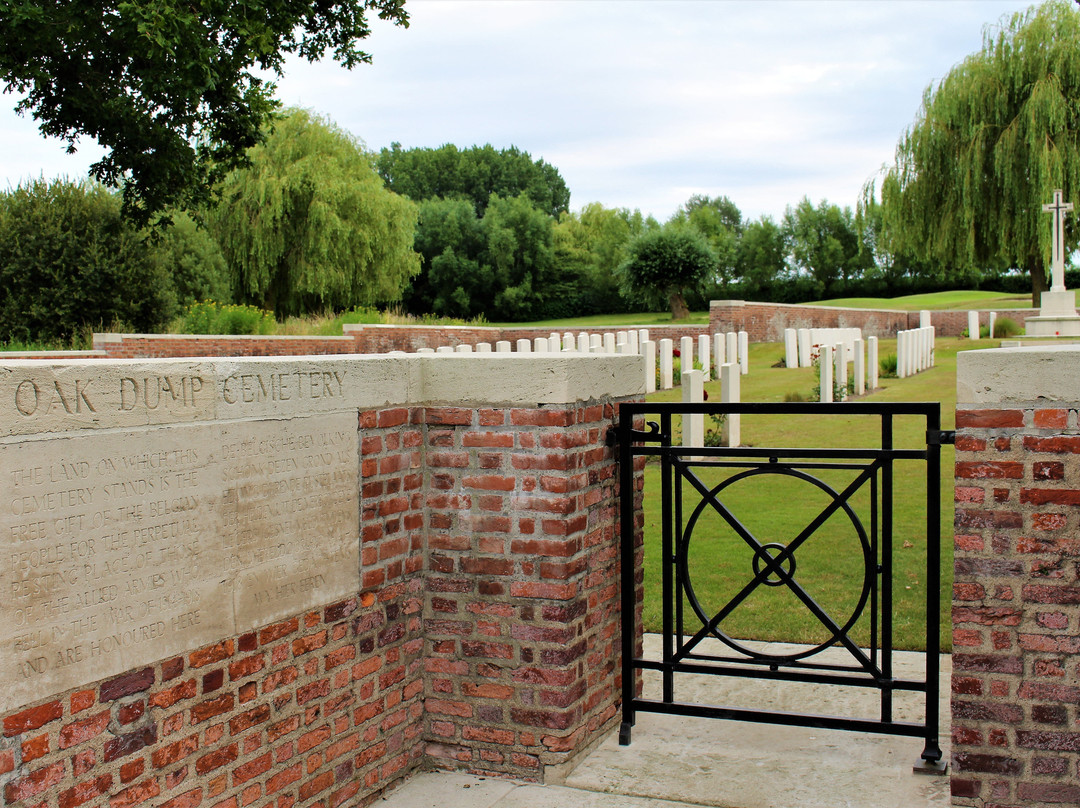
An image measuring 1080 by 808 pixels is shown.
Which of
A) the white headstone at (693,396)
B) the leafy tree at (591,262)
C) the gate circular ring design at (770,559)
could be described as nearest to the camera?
the gate circular ring design at (770,559)

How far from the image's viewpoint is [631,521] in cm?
395

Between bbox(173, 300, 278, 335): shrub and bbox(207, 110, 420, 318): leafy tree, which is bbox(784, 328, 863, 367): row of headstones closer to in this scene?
bbox(173, 300, 278, 335): shrub

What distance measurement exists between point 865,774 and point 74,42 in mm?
14072

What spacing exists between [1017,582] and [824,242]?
59769 mm

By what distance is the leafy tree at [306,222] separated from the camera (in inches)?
1147

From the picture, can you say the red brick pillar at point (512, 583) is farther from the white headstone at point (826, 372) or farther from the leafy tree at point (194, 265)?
the leafy tree at point (194, 265)

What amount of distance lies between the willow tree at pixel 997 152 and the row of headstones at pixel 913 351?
5574 mm

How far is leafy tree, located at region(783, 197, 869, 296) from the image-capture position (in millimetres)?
58062

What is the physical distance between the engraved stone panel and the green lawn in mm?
2874

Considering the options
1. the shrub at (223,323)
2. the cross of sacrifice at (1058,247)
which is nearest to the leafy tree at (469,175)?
the shrub at (223,323)

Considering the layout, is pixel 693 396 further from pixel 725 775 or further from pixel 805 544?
pixel 725 775

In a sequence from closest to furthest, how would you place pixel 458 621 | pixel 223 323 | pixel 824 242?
pixel 458 621 → pixel 223 323 → pixel 824 242

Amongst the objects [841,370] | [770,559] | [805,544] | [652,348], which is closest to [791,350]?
[652,348]

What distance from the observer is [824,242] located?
5950 cm
